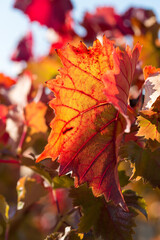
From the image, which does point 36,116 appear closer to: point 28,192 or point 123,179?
point 28,192

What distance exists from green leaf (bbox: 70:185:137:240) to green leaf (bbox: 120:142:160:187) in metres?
0.09

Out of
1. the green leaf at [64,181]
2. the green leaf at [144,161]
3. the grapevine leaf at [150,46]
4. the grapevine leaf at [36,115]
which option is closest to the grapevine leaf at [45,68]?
the grapevine leaf at [150,46]

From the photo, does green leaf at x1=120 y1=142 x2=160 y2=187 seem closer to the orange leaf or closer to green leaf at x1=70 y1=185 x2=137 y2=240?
green leaf at x1=70 y1=185 x2=137 y2=240

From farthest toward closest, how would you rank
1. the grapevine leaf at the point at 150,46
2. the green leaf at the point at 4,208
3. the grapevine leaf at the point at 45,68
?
the grapevine leaf at the point at 45,68 → the grapevine leaf at the point at 150,46 → the green leaf at the point at 4,208

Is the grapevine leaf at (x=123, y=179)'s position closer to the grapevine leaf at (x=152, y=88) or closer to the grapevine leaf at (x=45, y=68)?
the grapevine leaf at (x=152, y=88)

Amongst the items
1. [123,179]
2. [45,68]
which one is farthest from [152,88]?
[45,68]

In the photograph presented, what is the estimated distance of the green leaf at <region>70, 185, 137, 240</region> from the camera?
591 mm

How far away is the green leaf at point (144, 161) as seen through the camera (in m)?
0.56

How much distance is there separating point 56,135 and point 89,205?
174mm

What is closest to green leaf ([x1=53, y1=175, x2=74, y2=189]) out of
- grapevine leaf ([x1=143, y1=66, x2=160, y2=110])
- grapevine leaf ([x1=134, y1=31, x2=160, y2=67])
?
grapevine leaf ([x1=143, y1=66, x2=160, y2=110])

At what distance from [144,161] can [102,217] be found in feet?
0.44

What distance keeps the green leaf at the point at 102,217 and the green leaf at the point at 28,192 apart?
0.22 metres

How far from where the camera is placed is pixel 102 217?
2.01ft

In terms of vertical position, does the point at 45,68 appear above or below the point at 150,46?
below
